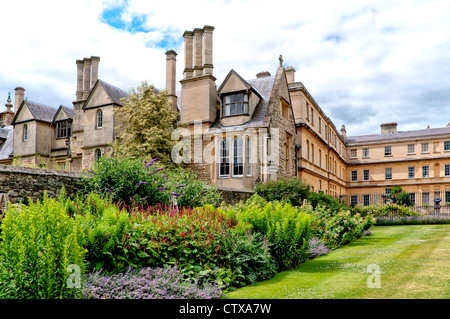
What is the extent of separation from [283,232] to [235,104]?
657 inches

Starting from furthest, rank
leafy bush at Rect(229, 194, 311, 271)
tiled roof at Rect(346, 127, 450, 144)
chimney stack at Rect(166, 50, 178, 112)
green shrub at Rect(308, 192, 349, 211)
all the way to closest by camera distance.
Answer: tiled roof at Rect(346, 127, 450, 144) → chimney stack at Rect(166, 50, 178, 112) → green shrub at Rect(308, 192, 349, 211) → leafy bush at Rect(229, 194, 311, 271)

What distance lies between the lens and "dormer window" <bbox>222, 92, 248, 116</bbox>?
79.6ft

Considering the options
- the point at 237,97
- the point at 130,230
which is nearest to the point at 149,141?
the point at 237,97

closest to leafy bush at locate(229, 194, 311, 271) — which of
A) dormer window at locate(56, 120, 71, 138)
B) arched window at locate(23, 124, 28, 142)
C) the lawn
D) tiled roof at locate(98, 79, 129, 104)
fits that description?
the lawn

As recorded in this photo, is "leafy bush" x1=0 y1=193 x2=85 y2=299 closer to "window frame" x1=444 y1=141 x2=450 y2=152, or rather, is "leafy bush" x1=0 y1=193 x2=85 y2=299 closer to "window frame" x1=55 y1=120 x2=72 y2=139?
"window frame" x1=55 y1=120 x2=72 y2=139

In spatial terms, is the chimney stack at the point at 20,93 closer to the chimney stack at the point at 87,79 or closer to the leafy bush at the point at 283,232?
the chimney stack at the point at 87,79

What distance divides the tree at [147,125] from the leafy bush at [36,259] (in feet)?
60.7

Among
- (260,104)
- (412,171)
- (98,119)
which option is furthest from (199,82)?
(412,171)

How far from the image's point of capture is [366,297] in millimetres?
5727

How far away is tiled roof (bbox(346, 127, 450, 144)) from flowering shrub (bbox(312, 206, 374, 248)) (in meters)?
44.9

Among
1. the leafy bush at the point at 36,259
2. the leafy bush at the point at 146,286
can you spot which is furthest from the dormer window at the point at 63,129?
the leafy bush at the point at 36,259

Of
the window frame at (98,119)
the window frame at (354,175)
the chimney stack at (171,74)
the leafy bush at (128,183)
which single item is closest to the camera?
the leafy bush at (128,183)

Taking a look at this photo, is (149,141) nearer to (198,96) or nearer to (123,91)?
(198,96)

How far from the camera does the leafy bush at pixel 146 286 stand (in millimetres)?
5512
